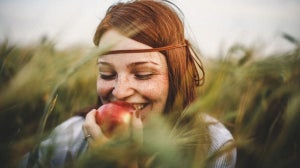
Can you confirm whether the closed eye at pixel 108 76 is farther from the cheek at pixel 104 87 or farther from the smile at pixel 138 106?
the smile at pixel 138 106

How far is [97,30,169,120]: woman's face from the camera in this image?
4.10 feet

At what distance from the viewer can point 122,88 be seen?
1.24 meters

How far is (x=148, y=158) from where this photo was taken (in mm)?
797

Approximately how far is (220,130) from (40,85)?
0.99 m

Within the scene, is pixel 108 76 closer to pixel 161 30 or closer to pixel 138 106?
pixel 138 106

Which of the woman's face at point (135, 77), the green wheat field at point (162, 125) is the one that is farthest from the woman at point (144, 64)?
the green wheat field at point (162, 125)

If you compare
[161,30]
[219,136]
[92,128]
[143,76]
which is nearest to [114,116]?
[92,128]

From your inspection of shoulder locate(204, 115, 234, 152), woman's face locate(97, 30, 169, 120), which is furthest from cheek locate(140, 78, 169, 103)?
shoulder locate(204, 115, 234, 152)

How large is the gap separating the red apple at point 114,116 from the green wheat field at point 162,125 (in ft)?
0.49

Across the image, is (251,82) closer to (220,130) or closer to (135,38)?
(220,130)

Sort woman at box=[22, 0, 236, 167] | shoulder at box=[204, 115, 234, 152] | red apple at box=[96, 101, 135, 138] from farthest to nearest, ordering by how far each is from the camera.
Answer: shoulder at box=[204, 115, 234, 152] → woman at box=[22, 0, 236, 167] → red apple at box=[96, 101, 135, 138]

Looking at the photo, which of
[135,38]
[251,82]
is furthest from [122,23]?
[251,82]

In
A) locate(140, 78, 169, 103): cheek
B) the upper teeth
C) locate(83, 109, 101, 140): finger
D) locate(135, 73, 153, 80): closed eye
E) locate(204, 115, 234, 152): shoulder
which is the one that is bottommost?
locate(204, 115, 234, 152): shoulder

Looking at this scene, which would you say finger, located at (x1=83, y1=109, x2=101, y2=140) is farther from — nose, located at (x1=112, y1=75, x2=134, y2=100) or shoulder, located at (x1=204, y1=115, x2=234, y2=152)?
shoulder, located at (x1=204, y1=115, x2=234, y2=152)
